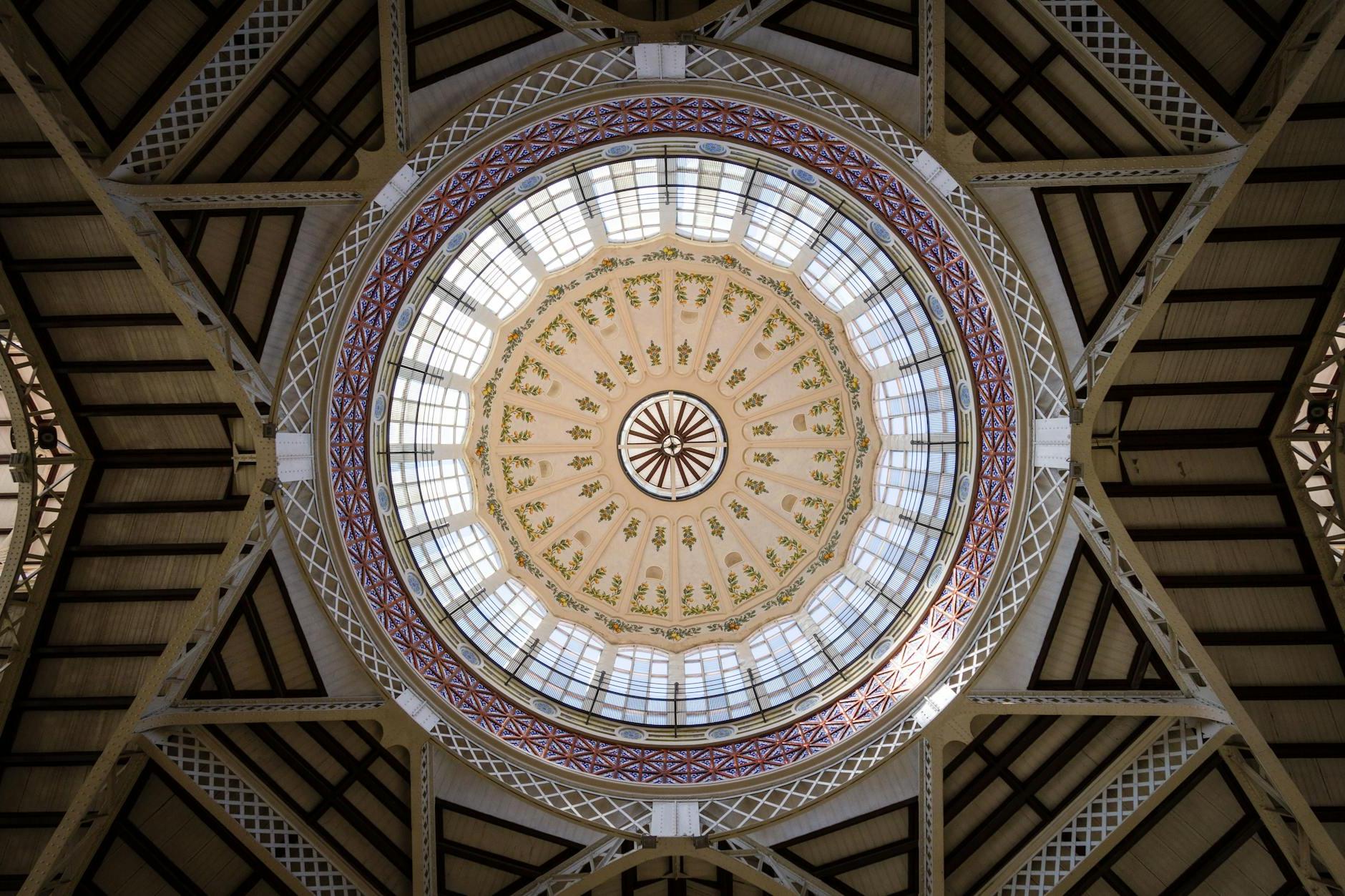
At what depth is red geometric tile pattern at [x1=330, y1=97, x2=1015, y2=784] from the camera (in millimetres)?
17156

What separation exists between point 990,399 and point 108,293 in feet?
58.4

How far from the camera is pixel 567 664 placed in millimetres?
24359

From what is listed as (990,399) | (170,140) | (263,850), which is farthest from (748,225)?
(263,850)

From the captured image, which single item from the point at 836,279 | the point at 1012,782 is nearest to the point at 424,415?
the point at 836,279

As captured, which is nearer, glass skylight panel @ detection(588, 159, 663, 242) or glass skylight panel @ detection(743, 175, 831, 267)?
glass skylight panel @ detection(743, 175, 831, 267)

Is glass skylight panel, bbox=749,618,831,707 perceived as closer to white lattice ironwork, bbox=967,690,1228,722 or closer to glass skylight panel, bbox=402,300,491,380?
white lattice ironwork, bbox=967,690,1228,722

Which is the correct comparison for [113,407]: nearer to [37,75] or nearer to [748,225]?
[37,75]

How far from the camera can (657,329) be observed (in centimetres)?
2966

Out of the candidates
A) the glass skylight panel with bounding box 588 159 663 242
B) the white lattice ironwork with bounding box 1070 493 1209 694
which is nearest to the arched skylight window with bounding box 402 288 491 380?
the glass skylight panel with bounding box 588 159 663 242

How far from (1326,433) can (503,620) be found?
2015 centimetres

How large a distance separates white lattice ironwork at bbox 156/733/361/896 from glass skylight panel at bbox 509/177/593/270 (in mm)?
13612

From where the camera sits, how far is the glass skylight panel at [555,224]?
69.3 feet

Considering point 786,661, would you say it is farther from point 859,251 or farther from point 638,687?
point 859,251

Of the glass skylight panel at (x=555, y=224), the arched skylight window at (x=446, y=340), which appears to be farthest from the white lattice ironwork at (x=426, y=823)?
the glass skylight panel at (x=555, y=224)
